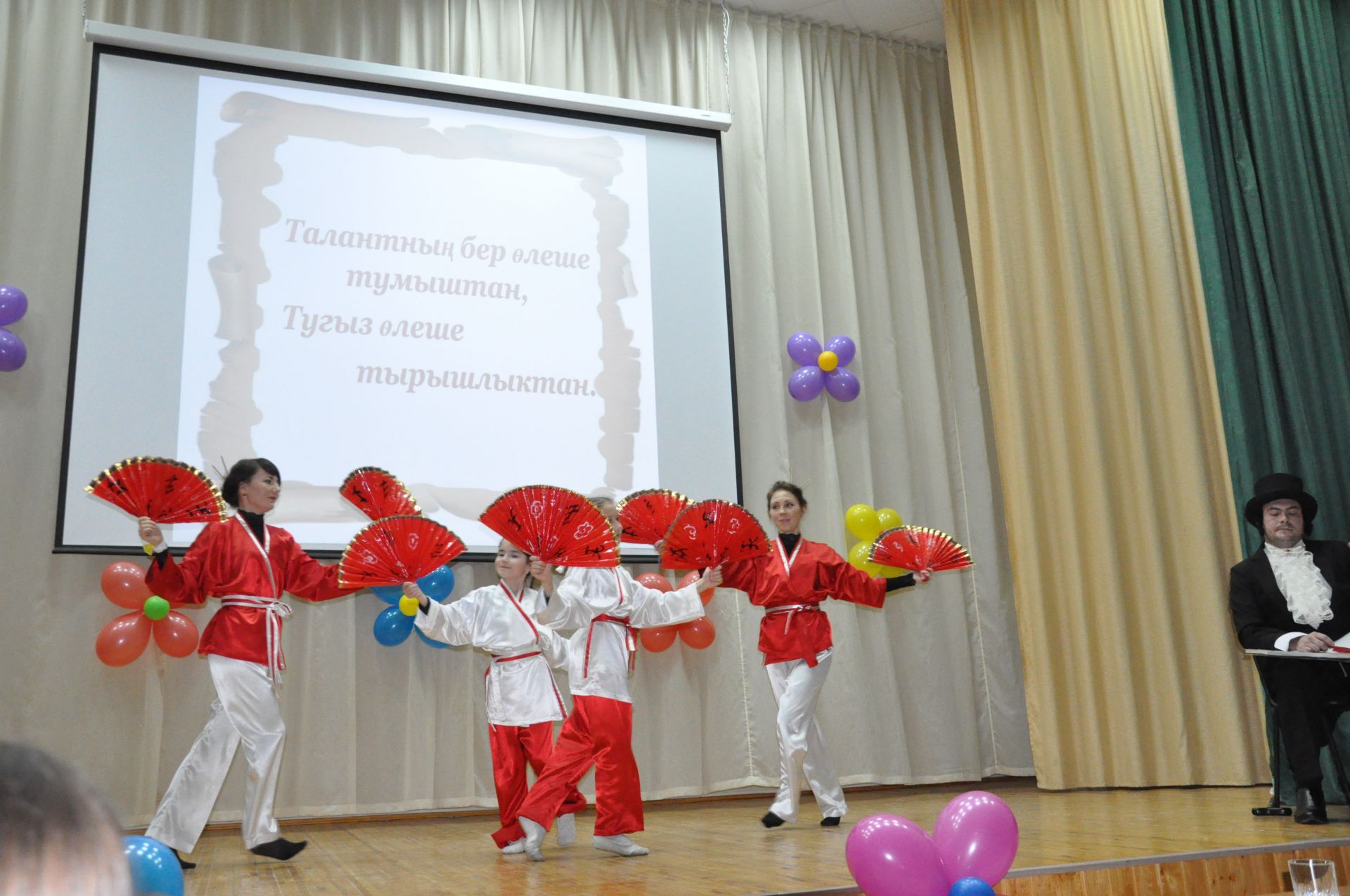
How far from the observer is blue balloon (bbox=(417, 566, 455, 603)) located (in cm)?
495

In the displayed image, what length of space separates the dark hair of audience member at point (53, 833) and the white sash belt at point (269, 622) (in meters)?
3.49

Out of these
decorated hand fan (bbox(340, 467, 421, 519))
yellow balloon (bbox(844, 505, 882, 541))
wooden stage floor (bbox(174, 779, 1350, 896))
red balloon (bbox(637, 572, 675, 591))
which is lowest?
wooden stage floor (bbox(174, 779, 1350, 896))

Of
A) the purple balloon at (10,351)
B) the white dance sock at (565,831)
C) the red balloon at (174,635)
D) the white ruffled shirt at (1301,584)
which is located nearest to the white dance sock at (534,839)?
the white dance sock at (565,831)

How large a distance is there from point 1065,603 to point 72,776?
5704mm

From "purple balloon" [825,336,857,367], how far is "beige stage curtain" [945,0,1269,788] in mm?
749

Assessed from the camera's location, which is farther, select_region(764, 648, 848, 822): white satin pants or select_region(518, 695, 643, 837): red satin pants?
select_region(764, 648, 848, 822): white satin pants

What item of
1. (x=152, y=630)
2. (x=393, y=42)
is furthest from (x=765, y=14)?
(x=152, y=630)

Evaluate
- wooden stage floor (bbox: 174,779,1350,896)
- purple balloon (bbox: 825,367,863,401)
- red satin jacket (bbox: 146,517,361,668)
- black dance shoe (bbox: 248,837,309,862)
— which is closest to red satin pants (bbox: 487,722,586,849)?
wooden stage floor (bbox: 174,779,1350,896)

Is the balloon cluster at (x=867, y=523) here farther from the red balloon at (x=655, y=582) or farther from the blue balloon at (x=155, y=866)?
the blue balloon at (x=155, y=866)

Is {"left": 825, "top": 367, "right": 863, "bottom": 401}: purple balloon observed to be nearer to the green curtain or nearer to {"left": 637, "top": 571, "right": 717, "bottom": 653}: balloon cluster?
{"left": 637, "top": 571, "right": 717, "bottom": 653}: balloon cluster

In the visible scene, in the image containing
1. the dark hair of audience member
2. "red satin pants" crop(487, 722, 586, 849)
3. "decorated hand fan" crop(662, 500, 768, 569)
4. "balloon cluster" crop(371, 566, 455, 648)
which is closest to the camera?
the dark hair of audience member

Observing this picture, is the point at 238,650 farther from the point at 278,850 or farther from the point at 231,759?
the point at 278,850

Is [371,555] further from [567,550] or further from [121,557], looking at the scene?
[121,557]

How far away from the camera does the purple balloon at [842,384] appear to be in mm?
6145
